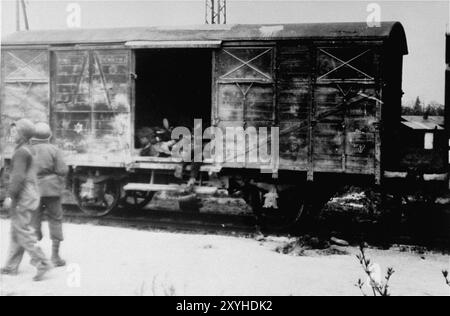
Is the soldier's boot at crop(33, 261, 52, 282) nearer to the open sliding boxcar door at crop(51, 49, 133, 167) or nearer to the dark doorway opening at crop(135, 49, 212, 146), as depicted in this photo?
the open sliding boxcar door at crop(51, 49, 133, 167)

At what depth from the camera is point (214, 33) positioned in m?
10.1

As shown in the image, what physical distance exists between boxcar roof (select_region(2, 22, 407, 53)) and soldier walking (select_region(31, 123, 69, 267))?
4297 millimetres

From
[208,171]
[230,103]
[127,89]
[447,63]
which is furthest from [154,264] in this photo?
[447,63]

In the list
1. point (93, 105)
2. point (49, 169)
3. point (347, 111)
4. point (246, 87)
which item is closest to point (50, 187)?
point (49, 169)

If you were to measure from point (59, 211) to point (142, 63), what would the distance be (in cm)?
654

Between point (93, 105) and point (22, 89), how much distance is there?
1.78 m

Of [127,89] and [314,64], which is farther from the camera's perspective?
[127,89]

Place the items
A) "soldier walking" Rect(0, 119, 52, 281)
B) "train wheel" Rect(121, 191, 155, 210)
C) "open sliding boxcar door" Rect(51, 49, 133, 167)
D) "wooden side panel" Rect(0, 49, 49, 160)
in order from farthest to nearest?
1. "train wheel" Rect(121, 191, 155, 210)
2. "wooden side panel" Rect(0, 49, 49, 160)
3. "open sliding boxcar door" Rect(51, 49, 133, 167)
4. "soldier walking" Rect(0, 119, 52, 281)

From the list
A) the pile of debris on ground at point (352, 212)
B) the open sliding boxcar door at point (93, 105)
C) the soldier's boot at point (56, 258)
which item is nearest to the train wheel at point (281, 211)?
the pile of debris on ground at point (352, 212)

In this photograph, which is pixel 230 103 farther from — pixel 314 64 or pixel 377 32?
pixel 377 32

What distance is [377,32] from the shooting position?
907cm

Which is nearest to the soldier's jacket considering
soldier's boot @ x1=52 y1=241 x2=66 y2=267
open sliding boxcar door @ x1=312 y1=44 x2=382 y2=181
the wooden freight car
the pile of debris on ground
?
soldier's boot @ x1=52 y1=241 x2=66 y2=267

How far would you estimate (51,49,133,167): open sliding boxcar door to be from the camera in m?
10.5

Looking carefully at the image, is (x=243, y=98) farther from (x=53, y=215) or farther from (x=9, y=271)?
(x=9, y=271)
